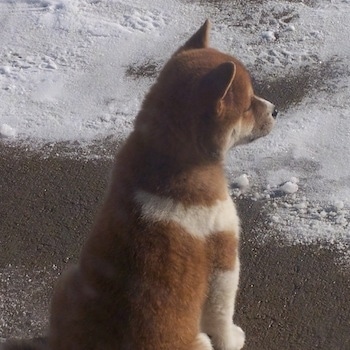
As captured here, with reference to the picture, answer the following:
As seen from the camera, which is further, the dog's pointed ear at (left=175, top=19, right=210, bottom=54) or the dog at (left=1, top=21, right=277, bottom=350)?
the dog's pointed ear at (left=175, top=19, right=210, bottom=54)

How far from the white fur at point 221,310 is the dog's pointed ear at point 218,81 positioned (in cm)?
81

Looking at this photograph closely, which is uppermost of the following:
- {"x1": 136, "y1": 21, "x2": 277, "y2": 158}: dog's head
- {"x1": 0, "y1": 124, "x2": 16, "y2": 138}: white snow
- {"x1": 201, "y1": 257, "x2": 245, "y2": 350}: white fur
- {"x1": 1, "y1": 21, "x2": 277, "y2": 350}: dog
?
{"x1": 136, "y1": 21, "x2": 277, "y2": 158}: dog's head

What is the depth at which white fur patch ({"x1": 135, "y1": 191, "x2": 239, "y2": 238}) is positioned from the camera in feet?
10.8

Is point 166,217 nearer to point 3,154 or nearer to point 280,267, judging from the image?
point 280,267

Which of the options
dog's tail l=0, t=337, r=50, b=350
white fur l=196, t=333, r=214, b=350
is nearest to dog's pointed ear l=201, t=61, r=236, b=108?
white fur l=196, t=333, r=214, b=350

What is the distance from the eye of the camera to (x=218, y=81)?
3.27 m

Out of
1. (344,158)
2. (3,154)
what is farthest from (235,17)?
(3,154)

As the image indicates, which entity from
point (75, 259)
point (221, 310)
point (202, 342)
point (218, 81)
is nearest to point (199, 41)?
point (218, 81)

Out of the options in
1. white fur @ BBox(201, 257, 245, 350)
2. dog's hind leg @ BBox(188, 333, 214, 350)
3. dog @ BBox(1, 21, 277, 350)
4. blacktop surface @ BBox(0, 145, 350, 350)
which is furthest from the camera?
blacktop surface @ BBox(0, 145, 350, 350)

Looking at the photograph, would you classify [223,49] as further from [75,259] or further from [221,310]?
[221,310]

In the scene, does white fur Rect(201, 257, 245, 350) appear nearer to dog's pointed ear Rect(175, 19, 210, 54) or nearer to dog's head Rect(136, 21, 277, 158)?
dog's head Rect(136, 21, 277, 158)

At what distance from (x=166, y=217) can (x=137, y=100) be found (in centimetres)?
261

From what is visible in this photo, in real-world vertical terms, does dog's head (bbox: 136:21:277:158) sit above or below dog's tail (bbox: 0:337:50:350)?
above

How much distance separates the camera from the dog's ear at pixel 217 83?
10.7ft
